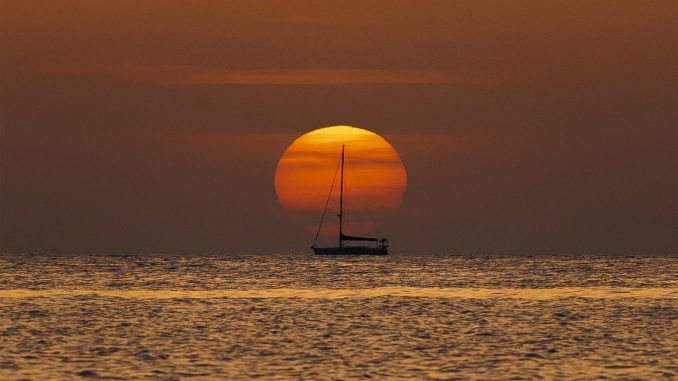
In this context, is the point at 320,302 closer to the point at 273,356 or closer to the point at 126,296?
the point at 126,296

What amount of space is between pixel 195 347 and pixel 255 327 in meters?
11.8

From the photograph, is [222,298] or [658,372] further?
[222,298]

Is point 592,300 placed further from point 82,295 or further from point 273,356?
point 273,356

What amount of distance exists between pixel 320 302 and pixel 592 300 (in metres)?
21.4

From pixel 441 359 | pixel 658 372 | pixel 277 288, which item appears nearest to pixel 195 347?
pixel 441 359

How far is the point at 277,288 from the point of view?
118 meters

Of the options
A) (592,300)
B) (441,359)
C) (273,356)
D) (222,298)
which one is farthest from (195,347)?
(592,300)

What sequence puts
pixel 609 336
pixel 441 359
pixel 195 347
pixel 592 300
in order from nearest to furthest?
pixel 441 359, pixel 195 347, pixel 609 336, pixel 592 300

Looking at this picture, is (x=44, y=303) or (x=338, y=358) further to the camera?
(x=44, y=303)

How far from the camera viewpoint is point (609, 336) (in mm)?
59688

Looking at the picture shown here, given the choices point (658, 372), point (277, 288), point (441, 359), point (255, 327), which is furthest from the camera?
point (277, 288)

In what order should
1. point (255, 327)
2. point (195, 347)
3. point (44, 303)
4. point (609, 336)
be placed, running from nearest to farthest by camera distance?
point (195, 347) < point (609, 336) < point (255, 327) < point (44, 303)

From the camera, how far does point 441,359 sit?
48594 mm

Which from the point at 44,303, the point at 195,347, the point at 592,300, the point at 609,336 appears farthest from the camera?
the point at 592,300
